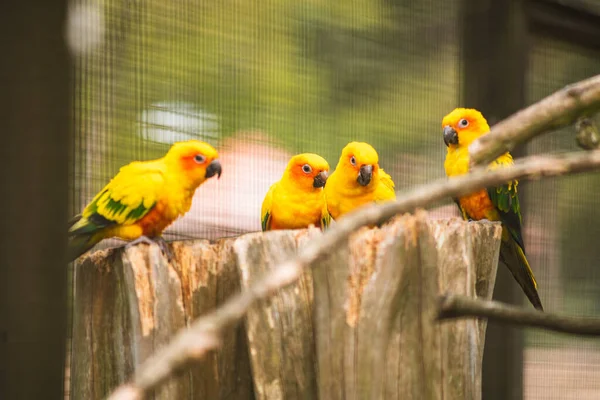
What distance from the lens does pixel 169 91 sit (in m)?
1.08

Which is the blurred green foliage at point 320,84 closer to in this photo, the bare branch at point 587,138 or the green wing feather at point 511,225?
the green wing feather at point 511,225

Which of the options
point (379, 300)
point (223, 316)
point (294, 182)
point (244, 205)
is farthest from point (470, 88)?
point (223, 316)

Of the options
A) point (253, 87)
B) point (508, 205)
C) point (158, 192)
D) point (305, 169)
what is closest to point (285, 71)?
point (253, 87)

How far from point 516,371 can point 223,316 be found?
1202mm

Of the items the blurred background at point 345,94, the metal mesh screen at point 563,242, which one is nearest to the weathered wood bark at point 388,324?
the blurred background at point 345,94

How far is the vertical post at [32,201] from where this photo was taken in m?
0.84

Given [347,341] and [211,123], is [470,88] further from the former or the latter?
[347,341]

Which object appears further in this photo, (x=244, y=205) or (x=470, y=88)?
(x=470, y=88)

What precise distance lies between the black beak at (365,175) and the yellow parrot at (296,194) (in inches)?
2.6

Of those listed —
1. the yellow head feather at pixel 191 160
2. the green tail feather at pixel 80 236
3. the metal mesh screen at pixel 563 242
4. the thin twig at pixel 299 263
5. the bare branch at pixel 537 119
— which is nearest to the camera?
the thin twig at pixel 299 263

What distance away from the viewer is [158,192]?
3.62 feet

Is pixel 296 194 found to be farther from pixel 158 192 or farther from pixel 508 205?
pixel 508 205

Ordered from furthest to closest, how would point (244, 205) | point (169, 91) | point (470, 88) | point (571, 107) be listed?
point (470, 88), point (244, 205), point (169, 91), point (571, 107)

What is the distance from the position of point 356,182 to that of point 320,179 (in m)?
0.08
